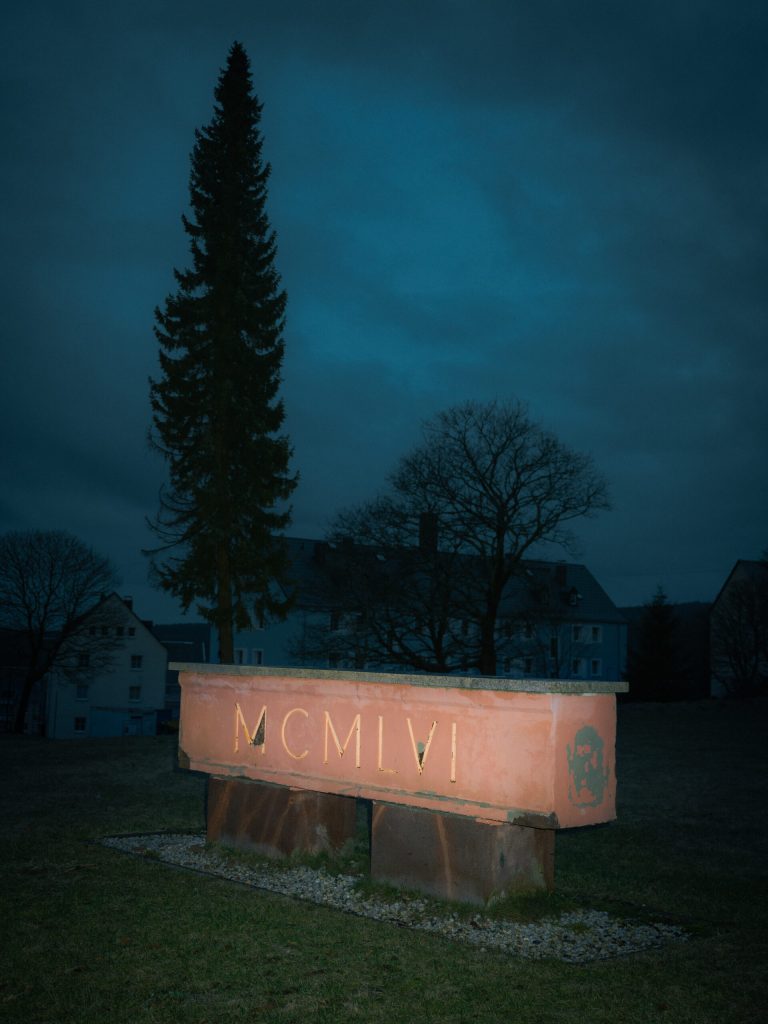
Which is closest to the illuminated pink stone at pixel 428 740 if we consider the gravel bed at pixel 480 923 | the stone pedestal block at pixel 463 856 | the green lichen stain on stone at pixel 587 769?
the green lichen stain on stone at pixel 587 769

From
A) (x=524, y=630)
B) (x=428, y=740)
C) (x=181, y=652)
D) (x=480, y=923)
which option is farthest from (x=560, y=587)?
(x=480, y=923)

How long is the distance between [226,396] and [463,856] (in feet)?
74.8

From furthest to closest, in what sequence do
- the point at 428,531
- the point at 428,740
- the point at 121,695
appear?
the point at 121,695, the point at 428,531, the point at 428,740

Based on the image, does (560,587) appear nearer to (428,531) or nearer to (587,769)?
(428,531)

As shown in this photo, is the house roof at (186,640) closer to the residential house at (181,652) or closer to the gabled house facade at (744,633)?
the residential house at (181,652)

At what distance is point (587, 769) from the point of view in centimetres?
781


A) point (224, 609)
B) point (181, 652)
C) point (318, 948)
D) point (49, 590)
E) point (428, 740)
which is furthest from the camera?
point (181, 652)

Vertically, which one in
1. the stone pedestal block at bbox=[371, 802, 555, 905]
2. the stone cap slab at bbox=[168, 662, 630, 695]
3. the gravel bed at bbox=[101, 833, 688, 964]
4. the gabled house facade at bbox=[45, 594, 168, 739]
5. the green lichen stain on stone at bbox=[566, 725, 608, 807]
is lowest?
the gabled house facade at bbox=[45, 594, 168, 739]

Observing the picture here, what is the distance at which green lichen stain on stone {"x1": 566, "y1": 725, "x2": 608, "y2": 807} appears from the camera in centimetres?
768

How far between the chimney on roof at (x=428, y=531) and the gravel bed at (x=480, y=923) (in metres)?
22.2

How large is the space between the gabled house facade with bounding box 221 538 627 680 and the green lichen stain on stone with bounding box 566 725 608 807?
21128mm

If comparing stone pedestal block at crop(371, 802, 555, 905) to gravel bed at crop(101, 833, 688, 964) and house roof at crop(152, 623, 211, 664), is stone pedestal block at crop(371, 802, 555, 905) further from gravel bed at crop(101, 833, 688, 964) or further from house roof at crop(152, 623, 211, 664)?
house roof at crop(152, 623, 211, 664)

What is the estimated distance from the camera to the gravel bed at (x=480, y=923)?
683 cm

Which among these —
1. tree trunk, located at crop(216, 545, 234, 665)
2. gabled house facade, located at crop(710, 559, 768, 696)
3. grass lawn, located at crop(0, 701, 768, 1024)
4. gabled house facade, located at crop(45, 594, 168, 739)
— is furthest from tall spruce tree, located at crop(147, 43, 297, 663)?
gabled house facade, located at crop(45, 594, 168, 739)
